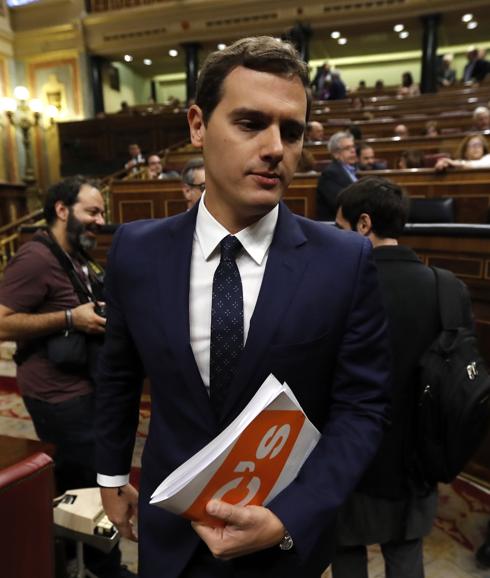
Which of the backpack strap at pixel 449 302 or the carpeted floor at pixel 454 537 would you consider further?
the carpeted floor at pixel 454 537

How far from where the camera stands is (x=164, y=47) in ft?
37.8

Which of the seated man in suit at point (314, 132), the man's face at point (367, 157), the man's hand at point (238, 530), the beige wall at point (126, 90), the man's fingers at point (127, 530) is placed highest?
the beige wall at point (126, 90)

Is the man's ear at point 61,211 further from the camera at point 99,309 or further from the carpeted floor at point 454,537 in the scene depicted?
the carpeted floor at point 454,537

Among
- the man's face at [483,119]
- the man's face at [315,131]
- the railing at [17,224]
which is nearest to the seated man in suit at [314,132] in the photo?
the man's face at [315,131]

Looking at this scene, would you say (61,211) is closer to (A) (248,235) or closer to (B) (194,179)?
(B) (194,179)

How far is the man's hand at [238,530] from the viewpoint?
2.24ft

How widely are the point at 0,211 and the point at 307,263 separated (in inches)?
348

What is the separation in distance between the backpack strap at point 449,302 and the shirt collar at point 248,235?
56cm

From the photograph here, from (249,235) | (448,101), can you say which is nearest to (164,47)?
(448,101)

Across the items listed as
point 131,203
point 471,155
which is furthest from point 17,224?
point 471,155

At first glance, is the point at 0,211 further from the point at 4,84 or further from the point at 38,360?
the point at 38,360

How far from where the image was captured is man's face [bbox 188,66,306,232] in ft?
2.46

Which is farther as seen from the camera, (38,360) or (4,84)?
(4,84)

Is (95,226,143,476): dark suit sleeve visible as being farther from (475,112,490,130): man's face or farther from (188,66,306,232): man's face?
(475,112,490,130): man's face
